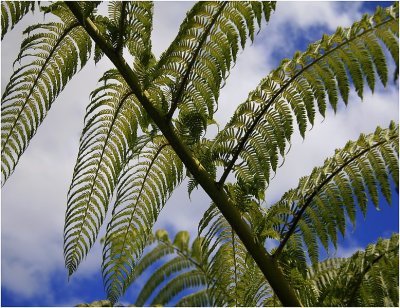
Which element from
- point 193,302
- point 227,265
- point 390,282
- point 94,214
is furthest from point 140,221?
point 193,302

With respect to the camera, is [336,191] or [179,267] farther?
[179,267]

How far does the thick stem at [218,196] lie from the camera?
5.78 feet

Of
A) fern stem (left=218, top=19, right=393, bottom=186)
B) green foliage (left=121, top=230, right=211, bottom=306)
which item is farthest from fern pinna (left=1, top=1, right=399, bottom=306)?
green foliage (left=121, top=230, right=211, bottom=306)

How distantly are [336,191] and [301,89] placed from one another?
0.33 meters

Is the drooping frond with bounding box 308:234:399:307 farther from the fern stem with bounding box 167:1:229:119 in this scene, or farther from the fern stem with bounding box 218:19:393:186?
the fern stem with bounding box 167:1:229:119

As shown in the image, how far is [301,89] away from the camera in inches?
74.5

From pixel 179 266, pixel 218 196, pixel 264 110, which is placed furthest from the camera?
pixel 179 266

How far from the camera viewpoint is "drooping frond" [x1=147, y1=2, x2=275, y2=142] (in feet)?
6.27

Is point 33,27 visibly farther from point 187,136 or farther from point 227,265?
point 227,265

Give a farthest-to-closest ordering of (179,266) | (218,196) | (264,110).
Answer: (179,266)
(264,110)
(218,196)

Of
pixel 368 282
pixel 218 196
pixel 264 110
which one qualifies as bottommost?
pixel 368 282

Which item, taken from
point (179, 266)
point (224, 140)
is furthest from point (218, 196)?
point (179, 266)

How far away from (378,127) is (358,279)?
1.59 feet

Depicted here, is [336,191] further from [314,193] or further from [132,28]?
[132,28]
